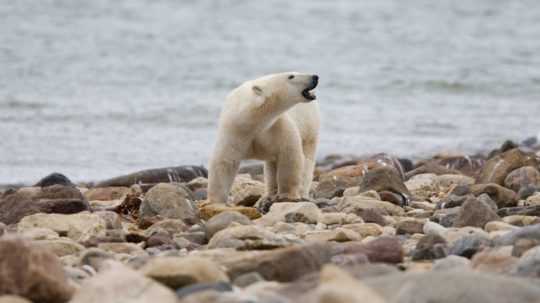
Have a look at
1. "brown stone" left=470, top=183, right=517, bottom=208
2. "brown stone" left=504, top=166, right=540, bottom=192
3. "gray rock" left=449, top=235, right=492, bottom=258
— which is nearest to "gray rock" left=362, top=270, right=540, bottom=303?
"gray rock" left=449, top=235, right=492, bottom=258

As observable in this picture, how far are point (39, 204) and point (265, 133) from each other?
5.48 ft

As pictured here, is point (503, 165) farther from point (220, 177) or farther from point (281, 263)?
point (281, 263)

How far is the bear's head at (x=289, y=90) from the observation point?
26.9ft

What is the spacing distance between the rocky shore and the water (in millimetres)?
3559

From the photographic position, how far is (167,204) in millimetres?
8000

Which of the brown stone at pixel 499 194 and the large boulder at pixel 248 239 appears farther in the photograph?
the brown stone at pixel 499 194

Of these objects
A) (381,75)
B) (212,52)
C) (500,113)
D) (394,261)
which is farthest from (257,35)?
(394,261)

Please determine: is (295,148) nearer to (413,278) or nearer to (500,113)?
(413,278)

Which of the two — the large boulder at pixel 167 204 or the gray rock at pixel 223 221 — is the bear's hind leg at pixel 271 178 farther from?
the gray rock at pixel 223 221

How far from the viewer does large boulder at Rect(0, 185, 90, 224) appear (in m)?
7.79

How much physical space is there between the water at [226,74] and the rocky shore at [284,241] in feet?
11.7

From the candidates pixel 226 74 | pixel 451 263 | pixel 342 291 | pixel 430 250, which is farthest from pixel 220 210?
pixel 226 74

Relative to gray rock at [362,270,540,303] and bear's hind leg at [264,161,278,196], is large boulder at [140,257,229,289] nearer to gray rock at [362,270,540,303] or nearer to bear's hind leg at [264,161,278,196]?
gray rock at [362,270,540,303]

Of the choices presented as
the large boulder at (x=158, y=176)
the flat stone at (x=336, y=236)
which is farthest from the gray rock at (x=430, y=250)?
the large boulder at (x=158, y=176)
